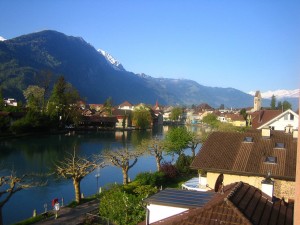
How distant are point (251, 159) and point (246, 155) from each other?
48 centimetres

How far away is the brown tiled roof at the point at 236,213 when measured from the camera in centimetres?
800

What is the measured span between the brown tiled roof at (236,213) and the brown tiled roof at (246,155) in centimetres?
720

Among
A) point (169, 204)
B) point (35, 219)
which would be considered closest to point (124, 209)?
point (35, 219)

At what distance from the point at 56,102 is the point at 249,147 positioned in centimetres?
6050

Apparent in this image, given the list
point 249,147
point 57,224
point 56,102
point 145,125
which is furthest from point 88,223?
point 145,125

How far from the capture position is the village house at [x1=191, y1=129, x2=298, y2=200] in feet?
54.1

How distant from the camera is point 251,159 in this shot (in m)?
17.9

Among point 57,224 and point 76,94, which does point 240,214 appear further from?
point 76,94

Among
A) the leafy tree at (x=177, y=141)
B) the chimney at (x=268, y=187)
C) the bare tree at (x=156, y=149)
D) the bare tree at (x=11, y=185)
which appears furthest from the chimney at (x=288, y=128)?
the chimney at (x=268, y=187)

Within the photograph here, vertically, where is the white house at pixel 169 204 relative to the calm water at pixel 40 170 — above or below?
above

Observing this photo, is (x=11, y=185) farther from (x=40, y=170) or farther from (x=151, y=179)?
(x=40, y=170)

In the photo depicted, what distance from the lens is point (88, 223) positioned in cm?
1706

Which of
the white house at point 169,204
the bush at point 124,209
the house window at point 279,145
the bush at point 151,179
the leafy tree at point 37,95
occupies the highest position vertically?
the leafy tree at point 37,95

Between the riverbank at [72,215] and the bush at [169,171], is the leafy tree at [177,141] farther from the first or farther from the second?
the riverbank at [72,215]
